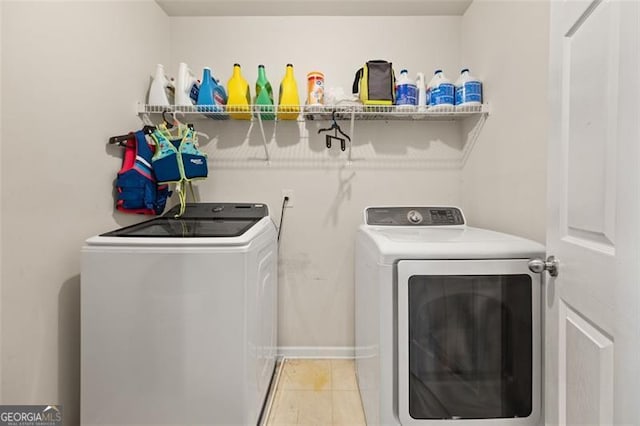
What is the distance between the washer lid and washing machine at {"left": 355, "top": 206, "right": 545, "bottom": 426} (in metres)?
0.78

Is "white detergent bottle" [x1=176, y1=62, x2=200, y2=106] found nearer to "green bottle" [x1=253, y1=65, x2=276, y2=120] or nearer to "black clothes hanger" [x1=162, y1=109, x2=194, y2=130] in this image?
"black clothes hanger" [x1=162, y1=109, x2=194, y2=130]

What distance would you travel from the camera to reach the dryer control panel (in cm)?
196

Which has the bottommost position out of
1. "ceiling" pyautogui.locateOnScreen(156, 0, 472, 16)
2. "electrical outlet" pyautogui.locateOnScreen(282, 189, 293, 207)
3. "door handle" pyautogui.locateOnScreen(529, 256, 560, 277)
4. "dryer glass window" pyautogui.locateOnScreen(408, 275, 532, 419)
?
"dryer glass window" pyautogui.locateOnScreen(408, 275, 532, 419)

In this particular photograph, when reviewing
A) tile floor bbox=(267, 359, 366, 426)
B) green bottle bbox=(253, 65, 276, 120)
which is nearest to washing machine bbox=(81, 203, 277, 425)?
tile floor bbox=(267, 359, 366, 426)

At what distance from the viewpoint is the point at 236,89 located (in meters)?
2.00

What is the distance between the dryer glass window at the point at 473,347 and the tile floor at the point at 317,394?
24.7 inches

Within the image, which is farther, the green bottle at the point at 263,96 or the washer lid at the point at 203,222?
the green bottle at the point at 263,96

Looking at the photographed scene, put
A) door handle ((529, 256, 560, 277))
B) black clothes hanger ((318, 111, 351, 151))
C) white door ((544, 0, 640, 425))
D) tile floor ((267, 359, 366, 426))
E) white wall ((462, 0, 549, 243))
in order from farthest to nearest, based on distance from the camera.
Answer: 1. black clothes hanger ((318, 111, 351, 151))
2. tile floor ((267, 359, 366, 426))
3. white wall ((462, 0, 549, 243))
4. door handle ((529, 256, 560, 277))
5. white door ((544, 0, 640, 425))

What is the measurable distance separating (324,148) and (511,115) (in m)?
1.16

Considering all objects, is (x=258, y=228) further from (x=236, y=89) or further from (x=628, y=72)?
(x=628, y=72)

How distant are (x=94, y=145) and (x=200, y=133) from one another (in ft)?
2.49

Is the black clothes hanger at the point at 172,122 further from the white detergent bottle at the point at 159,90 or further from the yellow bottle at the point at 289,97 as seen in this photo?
A: the yellow bottle at the point at 289,97

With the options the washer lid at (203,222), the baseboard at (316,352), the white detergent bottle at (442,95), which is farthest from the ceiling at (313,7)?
the baseboard at (316,352)

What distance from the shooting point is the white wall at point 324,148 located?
225 centimetres
